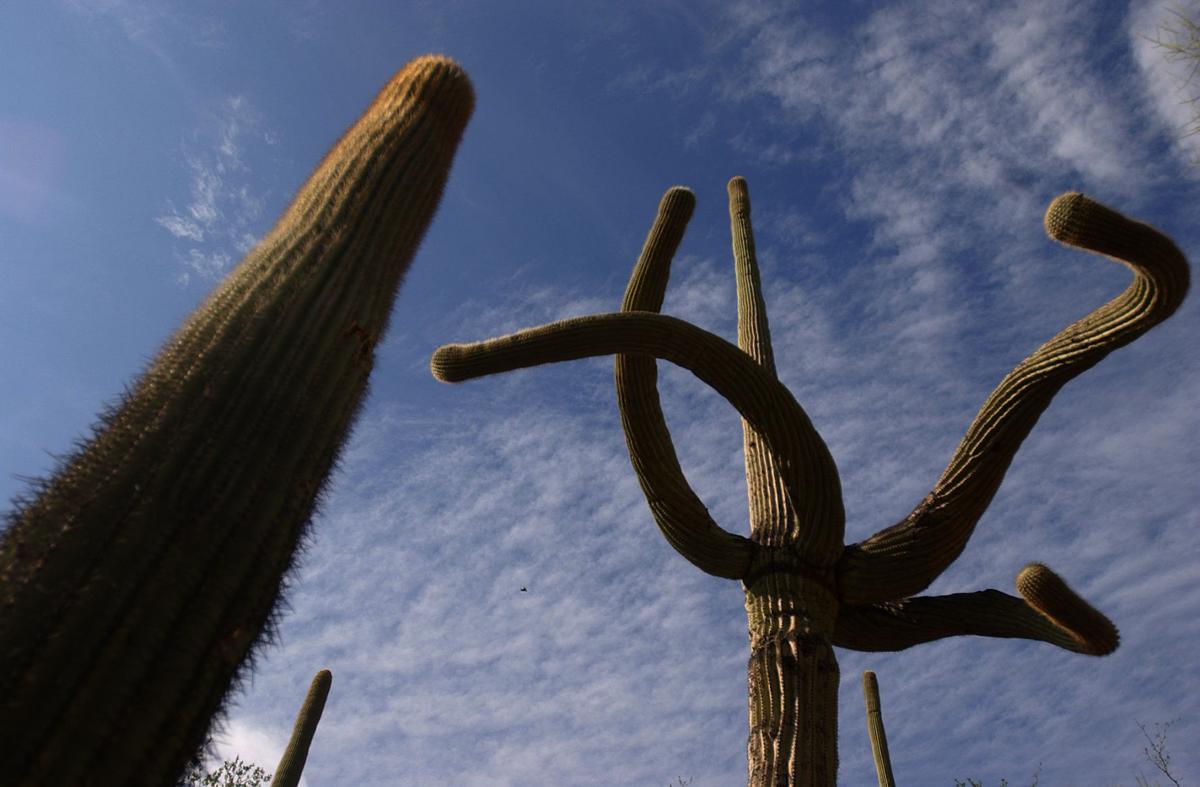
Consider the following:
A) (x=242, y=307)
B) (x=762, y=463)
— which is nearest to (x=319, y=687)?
(x=762, y=463)

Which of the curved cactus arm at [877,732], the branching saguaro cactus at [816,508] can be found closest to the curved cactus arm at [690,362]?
the branching saguaro cactus at [816,508]

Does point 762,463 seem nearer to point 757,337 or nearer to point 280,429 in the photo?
point 757,337

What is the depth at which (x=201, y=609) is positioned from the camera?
1.72 m

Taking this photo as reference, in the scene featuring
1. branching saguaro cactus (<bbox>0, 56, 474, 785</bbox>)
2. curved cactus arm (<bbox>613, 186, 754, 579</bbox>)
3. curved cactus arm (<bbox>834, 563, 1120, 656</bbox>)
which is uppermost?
curved cactus arm (<bbox>613, 186, 754, 579</bbox>)

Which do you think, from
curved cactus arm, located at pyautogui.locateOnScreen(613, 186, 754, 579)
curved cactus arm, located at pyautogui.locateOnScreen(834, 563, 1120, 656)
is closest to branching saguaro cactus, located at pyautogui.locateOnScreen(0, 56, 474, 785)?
curved cactus arm, located at pyautogui.locateOnScreen(613, 186, 754, 579)

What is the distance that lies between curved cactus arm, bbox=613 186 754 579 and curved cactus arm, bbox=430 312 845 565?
49 centimetres

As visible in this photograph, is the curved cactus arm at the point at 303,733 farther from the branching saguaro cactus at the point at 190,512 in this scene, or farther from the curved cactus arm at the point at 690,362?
the branching saguaro cactus at the point at 190,512

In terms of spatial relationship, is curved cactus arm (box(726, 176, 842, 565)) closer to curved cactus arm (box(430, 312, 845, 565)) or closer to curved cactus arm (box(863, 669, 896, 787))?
curved cactus arm (box(430, 312, 845, 565))

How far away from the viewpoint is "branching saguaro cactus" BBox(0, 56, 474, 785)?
151cm

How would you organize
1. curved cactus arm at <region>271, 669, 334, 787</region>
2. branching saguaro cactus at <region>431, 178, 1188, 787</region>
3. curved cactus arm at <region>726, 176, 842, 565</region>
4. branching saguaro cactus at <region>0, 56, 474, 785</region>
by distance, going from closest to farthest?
branching saguaro cactus at <region>0, 56, 474, 785</region>, branching saguaro cactus at <region>431, 178, 1188, 787</region>, curved cactus arm at <region>726, 176, 842, 565</region>, curved cactus arm at <region>271, 669, 334, 787</region>

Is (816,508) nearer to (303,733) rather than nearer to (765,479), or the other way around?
(765,479)

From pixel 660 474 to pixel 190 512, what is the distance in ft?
11.9

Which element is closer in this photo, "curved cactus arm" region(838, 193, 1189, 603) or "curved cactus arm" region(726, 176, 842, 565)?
"curved cactus arm" region(838, 193, 1189, 603)

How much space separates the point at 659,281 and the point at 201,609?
14.2 feet
